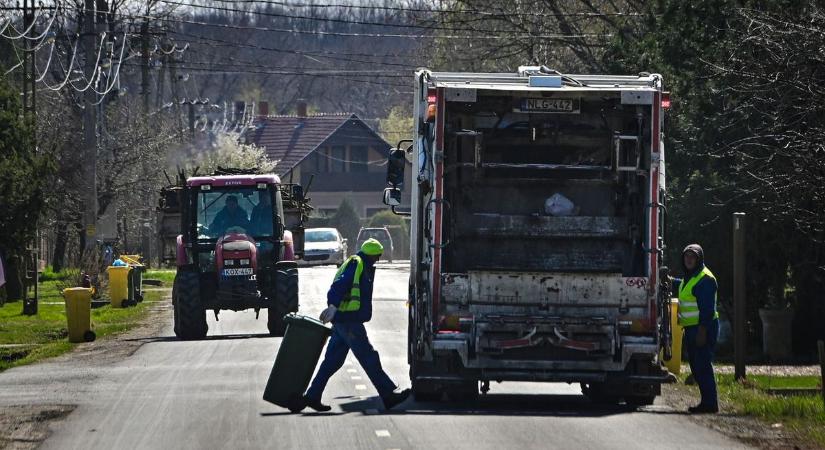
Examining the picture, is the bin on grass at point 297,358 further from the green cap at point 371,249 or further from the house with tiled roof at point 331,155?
the house with tiled roof at point 331,155

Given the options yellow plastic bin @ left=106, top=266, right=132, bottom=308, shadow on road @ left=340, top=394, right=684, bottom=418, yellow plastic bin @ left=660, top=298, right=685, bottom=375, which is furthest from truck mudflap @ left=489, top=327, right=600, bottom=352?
yellow plastic bin @ left=106, top=266, right=132, bottom=308

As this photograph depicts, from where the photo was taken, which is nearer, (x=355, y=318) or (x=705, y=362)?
(x=355, y=318)

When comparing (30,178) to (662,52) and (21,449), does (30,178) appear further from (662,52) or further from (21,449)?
(21,449)

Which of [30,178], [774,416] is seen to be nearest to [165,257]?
[30,178]

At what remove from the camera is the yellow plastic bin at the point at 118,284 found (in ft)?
116

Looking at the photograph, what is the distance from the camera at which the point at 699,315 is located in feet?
52.3

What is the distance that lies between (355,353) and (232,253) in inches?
406

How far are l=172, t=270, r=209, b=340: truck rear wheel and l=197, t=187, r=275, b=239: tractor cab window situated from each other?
127 cm

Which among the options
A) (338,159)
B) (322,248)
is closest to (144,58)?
(322,248)

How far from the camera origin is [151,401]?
15.9 m

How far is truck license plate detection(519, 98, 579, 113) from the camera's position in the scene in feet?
50.8

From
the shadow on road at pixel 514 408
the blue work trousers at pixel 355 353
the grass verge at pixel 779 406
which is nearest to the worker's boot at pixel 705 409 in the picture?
the shadow on road at pixel 514 408

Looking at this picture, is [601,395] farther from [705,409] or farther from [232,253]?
[232,253]

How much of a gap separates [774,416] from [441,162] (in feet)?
13.1
